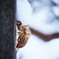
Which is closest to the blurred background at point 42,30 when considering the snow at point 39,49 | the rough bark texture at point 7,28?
the snow at point 39,49

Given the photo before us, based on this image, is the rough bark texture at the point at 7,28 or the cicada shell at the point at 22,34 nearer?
the rough bark texture at the point at 7,28

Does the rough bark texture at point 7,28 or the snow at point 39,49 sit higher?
the rough bark texture at point 7,28

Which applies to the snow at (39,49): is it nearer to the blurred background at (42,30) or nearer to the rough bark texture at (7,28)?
the blurred background at (42,30)

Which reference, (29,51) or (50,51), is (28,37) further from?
(50,51)

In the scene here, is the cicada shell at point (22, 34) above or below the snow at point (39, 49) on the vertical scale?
above

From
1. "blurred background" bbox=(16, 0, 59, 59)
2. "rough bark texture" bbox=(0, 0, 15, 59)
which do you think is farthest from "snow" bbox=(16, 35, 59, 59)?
"rough bark texture" bbox=(0, 0, 15, 59)

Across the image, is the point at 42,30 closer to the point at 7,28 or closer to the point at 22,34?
the point at 22,34

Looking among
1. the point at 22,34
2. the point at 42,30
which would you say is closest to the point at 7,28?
the point at 22,34
